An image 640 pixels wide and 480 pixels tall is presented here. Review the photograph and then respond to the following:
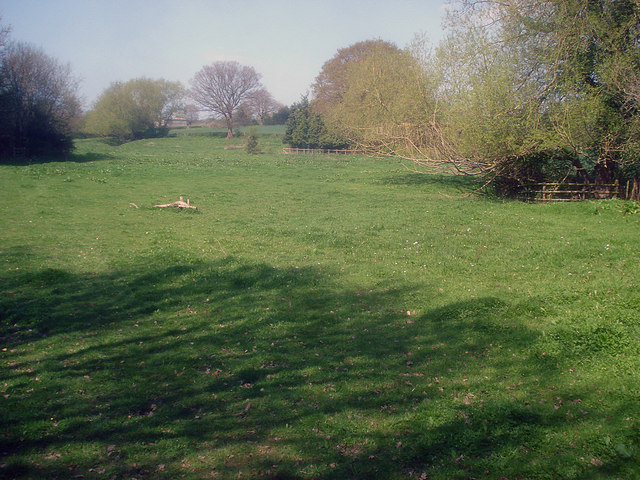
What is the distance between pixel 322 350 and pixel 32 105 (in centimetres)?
4647

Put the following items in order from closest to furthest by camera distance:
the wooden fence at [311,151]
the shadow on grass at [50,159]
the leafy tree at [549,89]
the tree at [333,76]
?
the leafy tree at [549,89] < the shadow on grass at [50,159] < the wooden fence at [311,151] < the tree at [333,76]

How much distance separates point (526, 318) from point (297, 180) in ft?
86.3

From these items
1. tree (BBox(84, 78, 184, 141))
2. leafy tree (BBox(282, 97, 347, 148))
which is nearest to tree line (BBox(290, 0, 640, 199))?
leafy tree (BBox(282, 97, 347, 148))

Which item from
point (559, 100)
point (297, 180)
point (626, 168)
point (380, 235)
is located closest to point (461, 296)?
point (380, 235)

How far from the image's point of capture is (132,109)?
3014 inches

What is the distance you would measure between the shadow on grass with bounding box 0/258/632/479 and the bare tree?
92201 millimetres

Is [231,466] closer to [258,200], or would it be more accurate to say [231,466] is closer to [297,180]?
[258,200]

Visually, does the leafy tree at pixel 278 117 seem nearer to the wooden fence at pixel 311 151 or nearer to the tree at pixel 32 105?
the wooden fence at pixel 311 151

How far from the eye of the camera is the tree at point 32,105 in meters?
40.2

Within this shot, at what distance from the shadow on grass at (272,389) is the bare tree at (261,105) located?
92201 millimetres

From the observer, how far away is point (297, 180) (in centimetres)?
3334

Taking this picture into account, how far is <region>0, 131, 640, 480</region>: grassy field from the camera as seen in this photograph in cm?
468

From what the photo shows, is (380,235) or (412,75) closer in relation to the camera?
(380,235)

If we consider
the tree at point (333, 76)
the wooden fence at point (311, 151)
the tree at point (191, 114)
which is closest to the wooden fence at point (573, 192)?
the wooden fence at point (311, 151)
